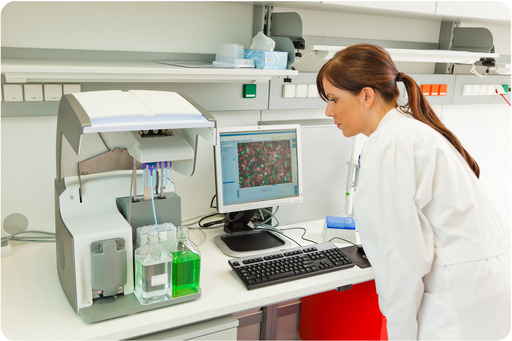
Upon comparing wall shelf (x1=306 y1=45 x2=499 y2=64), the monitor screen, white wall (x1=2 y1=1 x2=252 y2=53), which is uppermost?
white wall (x1=2 y1=1 x2=252 y2=53)

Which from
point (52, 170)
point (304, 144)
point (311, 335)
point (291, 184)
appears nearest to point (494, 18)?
point (304, 144)

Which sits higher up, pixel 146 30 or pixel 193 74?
pixel 146 30

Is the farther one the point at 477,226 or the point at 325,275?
the point at 325,275

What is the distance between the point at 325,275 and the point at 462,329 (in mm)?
441

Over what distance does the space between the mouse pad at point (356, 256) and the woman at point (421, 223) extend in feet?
0.88

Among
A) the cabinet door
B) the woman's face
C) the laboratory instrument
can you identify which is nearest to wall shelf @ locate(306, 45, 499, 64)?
the woman's face

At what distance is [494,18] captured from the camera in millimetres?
2152

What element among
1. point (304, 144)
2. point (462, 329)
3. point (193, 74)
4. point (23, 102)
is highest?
point (193, 74)

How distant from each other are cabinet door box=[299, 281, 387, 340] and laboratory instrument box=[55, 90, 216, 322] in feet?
2.83

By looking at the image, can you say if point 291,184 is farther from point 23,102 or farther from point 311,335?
point 23,102

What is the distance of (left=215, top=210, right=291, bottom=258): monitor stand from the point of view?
174 cm

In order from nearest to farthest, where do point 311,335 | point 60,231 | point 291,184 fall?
1. point 60,231
2. point 291,184
3. point 311,335

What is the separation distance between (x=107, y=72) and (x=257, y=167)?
68cm

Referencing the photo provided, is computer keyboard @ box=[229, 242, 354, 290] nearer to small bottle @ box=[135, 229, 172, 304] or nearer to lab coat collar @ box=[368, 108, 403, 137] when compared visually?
small bottle @ box=[135, 229, 172, 304]
